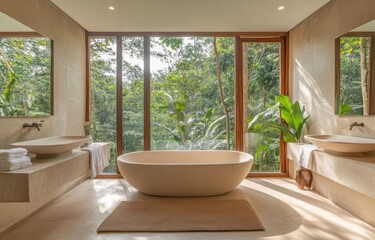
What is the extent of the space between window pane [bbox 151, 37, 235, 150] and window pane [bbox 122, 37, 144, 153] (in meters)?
0.23

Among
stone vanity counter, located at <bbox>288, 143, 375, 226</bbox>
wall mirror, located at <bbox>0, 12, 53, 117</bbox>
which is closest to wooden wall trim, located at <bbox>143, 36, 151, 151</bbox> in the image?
wall mirror, located at <bbox>0, 12, 53, 117</bbox>

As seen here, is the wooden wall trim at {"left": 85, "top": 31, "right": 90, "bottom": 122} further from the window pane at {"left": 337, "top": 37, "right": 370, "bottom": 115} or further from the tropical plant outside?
the window pane at {"left": 337, "top": 37, "right": 370, "bottom": 115}

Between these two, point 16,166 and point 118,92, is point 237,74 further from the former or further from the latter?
point 16,166

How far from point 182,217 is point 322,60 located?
2988 mm

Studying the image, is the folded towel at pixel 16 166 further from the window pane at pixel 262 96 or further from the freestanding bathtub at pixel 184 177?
the window pane at pixel 262 96

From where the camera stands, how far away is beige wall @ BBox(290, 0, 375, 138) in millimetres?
2726

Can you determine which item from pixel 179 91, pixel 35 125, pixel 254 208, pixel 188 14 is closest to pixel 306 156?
pixel 254 208

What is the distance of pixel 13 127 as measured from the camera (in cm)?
249

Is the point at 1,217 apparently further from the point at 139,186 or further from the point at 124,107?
the point at 124,107

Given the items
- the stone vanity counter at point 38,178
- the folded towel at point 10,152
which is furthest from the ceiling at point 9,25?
the stone vanity counter at point 38,178

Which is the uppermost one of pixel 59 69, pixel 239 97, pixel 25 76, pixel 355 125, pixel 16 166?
pixel 59 69

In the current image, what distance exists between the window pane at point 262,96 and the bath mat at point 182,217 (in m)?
1.51

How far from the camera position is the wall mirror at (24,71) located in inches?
92.0

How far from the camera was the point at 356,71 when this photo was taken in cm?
274
